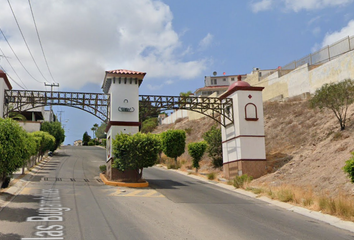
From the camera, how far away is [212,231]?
470 inches

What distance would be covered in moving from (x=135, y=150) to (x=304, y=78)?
86.3 feet

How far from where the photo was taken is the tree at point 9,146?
53.3ft

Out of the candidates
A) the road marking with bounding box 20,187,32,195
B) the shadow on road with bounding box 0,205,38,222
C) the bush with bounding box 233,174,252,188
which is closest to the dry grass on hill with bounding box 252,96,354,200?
the bush with bounding box 233,174,252,188

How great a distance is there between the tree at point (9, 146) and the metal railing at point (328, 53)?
105ft

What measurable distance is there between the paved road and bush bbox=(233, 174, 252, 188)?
4923 millimetres

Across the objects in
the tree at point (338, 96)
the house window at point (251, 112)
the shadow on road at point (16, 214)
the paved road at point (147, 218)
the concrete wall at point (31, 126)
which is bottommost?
the paved road at point (147, 218)

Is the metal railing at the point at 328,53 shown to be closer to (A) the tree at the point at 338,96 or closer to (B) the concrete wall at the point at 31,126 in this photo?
(A) the tree at the point at 338,96

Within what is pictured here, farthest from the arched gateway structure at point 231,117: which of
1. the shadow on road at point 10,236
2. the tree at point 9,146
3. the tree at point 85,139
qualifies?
the tree at point 85,139

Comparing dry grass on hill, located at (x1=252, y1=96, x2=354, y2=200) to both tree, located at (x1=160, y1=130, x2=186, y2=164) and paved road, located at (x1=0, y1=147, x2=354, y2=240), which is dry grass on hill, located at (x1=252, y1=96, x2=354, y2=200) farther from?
tree, located at (x1=160, y1=130, x2=186, y2=164)

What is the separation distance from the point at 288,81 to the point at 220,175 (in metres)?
19.9

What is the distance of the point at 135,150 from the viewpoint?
2478 centimetres

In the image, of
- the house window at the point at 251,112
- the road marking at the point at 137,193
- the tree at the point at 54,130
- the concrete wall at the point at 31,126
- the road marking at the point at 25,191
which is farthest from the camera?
the tree at the point at 54,130

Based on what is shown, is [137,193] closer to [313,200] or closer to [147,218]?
[147,218]

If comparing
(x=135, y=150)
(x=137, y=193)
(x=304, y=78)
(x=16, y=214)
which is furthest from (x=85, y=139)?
(x=16, y=214)
